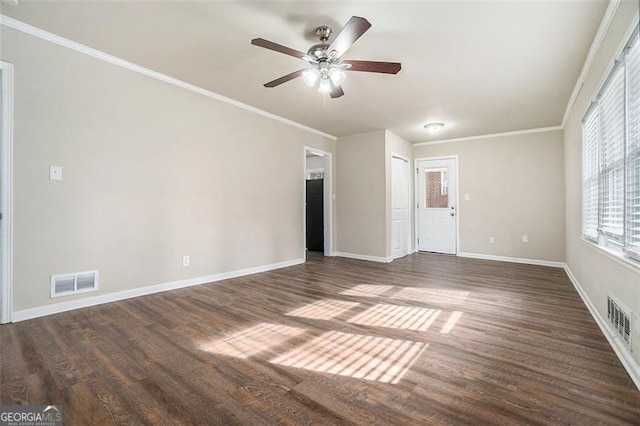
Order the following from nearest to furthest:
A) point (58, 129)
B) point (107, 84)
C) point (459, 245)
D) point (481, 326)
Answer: point (481, 326) → point (58, 129) → point (107, 84) → point (459, 245)

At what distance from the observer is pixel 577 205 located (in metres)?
3.79

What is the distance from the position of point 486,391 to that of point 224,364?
154 cm

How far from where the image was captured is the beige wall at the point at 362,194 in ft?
18.4

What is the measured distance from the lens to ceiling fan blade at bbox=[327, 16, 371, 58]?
1.93m

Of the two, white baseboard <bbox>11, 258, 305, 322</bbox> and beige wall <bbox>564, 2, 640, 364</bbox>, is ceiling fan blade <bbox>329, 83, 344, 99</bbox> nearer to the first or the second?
beige wall <bbox>564, 2, 640, 364</bbox>

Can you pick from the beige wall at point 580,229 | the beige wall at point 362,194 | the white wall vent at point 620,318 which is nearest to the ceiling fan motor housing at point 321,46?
the beige wall at point 580,229

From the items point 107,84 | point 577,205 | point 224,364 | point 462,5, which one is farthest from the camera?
Result: point 577,205

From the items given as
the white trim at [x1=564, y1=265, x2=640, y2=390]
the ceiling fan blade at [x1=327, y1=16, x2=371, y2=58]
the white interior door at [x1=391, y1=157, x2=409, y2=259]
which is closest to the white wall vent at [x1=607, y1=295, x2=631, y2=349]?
the white trim at [x1=564, y1=265, x2=640, y2=390]

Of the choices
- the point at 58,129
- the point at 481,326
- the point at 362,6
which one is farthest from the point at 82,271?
the point at 481,326

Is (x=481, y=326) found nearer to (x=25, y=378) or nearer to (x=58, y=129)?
(x=25, y=378)

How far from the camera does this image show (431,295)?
11.3 ft

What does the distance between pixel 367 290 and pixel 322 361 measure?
1.82 m

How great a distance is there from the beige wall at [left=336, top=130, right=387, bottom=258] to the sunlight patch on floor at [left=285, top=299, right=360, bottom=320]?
8.51 feet

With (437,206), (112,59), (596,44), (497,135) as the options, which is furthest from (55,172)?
(497,135)
